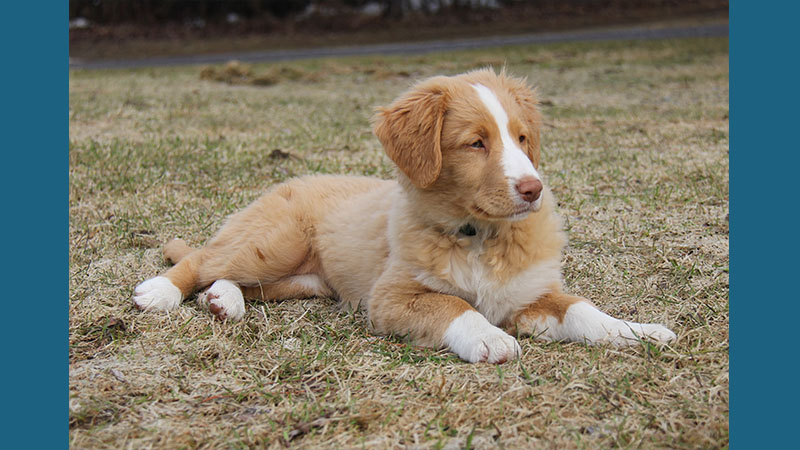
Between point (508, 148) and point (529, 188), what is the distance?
0.25 metres

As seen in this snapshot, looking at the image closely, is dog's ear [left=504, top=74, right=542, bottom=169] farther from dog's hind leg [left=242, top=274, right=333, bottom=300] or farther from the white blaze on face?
dog's hind leg [left=242, top=274, right=333, bottom=300]

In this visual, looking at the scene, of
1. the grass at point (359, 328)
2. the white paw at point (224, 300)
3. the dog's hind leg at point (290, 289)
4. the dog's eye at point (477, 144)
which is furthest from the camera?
the dog's hind leg at point (290, 289)

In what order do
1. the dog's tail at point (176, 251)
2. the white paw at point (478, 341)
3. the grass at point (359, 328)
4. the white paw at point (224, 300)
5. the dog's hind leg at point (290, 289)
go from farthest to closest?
the dog's tail at point (176, 251)
the dog's hind leg at point (290, 289)
the white paw at point (224, 300)
the white paw at point (478, 341)
the grass at point (359, 328)

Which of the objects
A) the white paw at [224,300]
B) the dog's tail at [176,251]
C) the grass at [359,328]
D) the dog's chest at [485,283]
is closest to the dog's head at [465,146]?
the dog's chest at [485,283]

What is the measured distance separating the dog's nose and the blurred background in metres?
21.4

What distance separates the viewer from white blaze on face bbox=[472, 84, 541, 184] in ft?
10.2

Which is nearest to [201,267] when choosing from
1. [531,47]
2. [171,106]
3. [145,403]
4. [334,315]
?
[334,315]

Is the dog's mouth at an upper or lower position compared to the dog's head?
lower

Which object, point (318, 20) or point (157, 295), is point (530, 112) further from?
point (318, 20)

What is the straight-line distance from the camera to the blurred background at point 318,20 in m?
24.2

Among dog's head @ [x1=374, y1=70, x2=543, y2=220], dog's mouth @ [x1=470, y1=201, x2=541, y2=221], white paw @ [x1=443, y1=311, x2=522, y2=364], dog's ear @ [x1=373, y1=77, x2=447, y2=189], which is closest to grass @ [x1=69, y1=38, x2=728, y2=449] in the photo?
white paw @ [x1=443, y1=311, x2=522, y2=364]

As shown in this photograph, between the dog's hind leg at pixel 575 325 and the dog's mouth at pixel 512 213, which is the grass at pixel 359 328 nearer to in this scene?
the dog's hind leg at pixel 575 325

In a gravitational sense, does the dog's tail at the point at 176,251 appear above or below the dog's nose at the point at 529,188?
below

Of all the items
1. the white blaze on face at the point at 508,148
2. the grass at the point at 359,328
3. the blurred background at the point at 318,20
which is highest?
the blurred background at the point at 318,20
